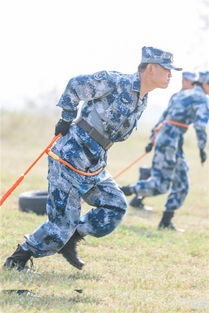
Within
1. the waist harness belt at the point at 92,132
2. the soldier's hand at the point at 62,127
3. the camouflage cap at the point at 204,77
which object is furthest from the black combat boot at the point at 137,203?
the soldier's hand at the point at 62,127

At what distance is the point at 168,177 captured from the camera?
31.1 ft

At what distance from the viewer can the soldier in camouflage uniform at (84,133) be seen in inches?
224

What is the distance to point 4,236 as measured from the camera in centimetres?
745

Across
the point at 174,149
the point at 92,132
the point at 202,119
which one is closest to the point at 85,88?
the point at 92,132

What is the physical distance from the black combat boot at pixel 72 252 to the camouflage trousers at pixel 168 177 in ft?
11.5

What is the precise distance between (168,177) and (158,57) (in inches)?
154

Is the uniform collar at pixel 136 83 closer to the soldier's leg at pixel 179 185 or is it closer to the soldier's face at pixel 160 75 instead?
the soldier's face at pixel 160 75

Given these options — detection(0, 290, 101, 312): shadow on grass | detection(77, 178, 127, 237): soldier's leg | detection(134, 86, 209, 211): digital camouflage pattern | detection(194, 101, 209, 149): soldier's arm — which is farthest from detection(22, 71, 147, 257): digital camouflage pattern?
detection(134, 86, 209, 211): digital camouflage pattern

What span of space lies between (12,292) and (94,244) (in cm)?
271

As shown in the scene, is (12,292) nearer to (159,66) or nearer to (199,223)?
(159,66)

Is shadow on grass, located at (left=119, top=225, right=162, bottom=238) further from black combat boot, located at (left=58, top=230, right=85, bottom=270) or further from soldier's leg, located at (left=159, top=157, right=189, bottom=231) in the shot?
black combat boot, located at (left=58, top=230, right=85, bottom=270)

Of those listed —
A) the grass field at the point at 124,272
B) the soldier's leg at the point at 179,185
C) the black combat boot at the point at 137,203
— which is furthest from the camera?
the black combat boot at the point at 137,203

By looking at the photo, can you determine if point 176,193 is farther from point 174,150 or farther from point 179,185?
point 174,150

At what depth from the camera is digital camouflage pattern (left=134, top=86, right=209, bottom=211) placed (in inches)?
364
